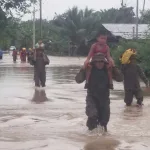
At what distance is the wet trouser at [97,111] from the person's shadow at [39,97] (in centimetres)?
460

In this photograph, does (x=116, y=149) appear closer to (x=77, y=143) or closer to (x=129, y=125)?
(x=77, y=143)

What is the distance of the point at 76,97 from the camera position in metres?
14.6

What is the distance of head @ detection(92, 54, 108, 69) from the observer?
880 cm

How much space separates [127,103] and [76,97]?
7.51 ft

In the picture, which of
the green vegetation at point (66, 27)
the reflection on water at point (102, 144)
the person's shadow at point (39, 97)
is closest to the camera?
the reflection on water at point (102, 144)

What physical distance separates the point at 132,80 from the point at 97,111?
396cm

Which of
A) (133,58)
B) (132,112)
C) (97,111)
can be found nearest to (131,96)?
(133,58)

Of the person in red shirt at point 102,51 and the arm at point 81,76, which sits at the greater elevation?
the person in red shirt at point 102,51

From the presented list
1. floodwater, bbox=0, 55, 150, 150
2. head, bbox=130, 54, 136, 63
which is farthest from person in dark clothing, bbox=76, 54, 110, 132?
head, bbox=130, 54, 136, 63

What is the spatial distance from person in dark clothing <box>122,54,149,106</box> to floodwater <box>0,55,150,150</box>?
0.28 m

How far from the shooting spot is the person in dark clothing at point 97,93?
8.86 metres

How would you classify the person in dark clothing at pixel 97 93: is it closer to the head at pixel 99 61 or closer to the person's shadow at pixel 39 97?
the head at pixel 99 61

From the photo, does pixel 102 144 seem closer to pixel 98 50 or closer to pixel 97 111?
pixel 97 111

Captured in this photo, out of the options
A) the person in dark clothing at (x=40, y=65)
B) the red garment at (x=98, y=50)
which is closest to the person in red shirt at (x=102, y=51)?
the red garment at (x=98, y=50)
